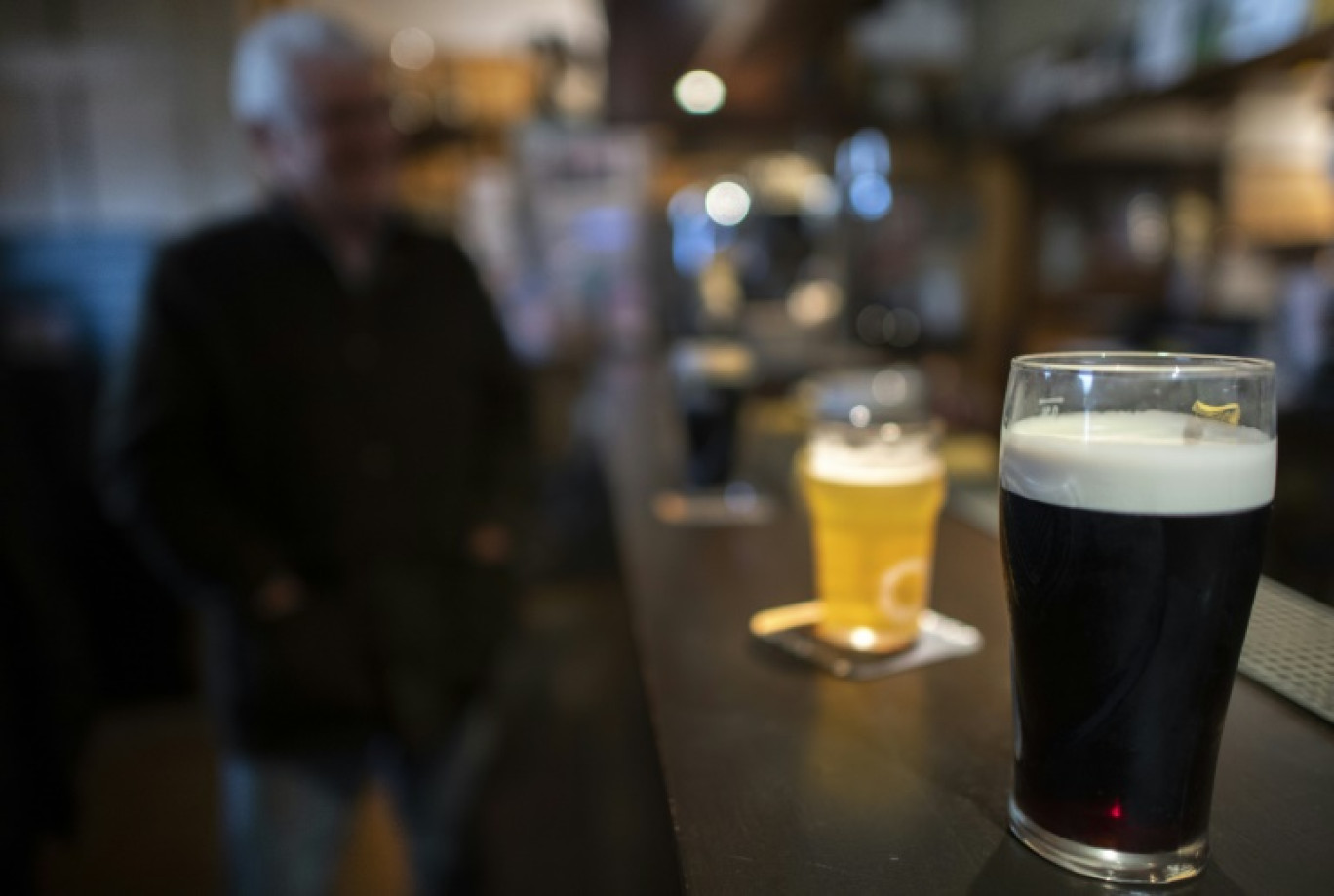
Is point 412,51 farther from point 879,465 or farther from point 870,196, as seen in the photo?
point 879,465

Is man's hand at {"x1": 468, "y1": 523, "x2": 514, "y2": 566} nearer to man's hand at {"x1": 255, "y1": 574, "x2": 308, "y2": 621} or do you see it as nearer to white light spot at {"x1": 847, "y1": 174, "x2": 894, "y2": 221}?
man's hand at {"x1": 255, "y1": 574, "x2": 308, "y2": 621}

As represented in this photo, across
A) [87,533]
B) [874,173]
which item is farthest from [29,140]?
[874,173]

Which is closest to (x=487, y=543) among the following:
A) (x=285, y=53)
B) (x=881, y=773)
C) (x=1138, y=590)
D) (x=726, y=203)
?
(x=285, y=53)

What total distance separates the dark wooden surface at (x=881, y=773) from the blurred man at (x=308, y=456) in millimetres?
913

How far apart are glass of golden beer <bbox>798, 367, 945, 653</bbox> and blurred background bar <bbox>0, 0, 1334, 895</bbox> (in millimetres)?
270

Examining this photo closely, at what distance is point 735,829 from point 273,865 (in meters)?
1.50

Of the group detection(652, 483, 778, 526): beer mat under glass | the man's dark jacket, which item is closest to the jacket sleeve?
the man's dark jacket

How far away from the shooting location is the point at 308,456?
1.75m

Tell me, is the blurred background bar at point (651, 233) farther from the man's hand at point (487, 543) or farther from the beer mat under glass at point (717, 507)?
the man's hand at point (487, 543)

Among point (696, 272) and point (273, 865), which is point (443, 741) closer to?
point (273, 865)

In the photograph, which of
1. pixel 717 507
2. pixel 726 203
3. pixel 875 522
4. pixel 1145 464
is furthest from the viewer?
pixel 726 203

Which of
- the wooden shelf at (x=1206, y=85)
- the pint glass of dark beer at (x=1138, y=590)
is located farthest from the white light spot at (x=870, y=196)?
the pint glass of dark beer at (x=1138, y=590)

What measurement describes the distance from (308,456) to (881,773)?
4.43 feet

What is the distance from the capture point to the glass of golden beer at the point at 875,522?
0.85m
